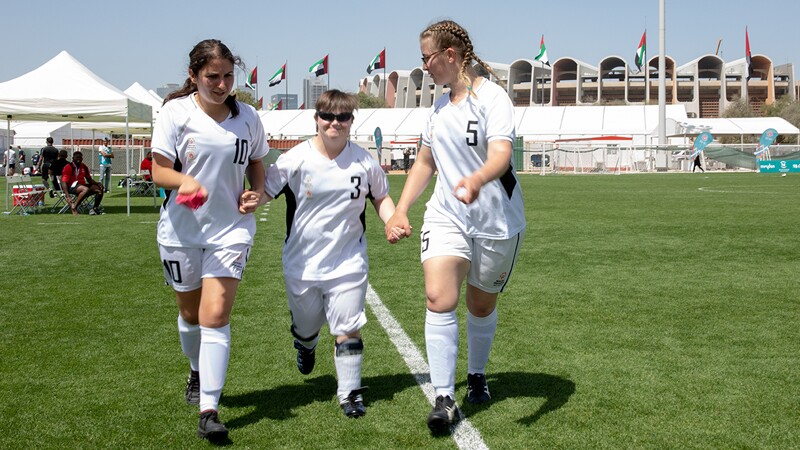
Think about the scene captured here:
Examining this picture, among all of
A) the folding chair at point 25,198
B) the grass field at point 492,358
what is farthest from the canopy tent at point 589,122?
the grass field at point 492,358

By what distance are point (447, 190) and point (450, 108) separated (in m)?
0.42

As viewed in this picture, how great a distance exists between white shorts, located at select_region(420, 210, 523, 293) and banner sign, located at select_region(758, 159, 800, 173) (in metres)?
46.3

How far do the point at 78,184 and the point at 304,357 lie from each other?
15.7 metres

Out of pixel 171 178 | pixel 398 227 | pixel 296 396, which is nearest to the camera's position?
pixel 171 178

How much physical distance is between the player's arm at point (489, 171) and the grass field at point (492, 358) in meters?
1.18

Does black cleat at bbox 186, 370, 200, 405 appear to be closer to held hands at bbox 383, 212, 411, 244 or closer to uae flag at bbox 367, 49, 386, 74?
held hands at bbox 383, 212, 411, 244

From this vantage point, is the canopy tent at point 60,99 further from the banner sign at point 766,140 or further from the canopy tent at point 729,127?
the canopy tent at point 729,127

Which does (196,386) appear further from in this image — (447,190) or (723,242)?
(723,242)

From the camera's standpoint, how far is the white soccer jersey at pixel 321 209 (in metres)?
4.31

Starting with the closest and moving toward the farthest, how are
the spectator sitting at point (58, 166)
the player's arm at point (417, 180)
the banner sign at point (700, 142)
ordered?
the player's arm at point (417, 180), the spectator sitting at point (58, 166), the banner sign at point (700, 142)

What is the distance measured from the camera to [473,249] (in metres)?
4.17

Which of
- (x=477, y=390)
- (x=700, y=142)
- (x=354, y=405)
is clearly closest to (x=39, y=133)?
(x=700, y=142)

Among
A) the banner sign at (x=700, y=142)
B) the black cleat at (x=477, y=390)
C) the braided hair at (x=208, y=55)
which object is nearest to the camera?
the braided hair at (x=208, y=55)

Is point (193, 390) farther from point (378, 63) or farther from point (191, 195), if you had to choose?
point (378, 63)
